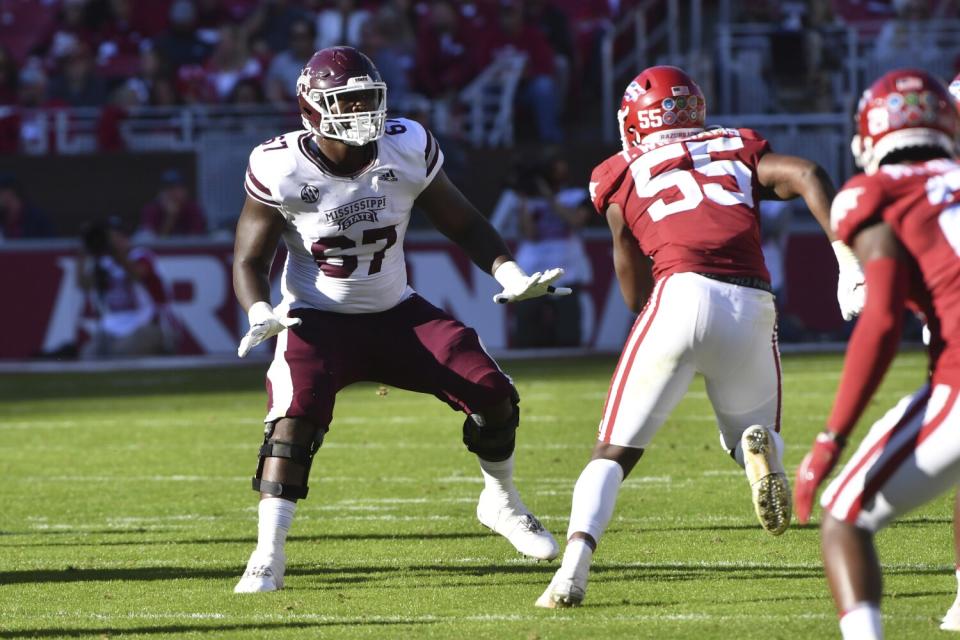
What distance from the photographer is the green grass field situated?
496 cm

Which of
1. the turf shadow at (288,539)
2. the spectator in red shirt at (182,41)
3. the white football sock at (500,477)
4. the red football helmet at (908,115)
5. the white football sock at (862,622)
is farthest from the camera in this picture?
the spectator in red shirt at (182,41)

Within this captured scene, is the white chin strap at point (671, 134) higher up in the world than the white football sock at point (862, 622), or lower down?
higher up

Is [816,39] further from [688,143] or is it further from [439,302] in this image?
[688,143]

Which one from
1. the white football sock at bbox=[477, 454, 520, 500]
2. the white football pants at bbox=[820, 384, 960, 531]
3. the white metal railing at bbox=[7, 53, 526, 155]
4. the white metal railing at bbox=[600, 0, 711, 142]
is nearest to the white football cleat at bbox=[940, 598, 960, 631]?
the white football pants at bbox=[820, 384, 960, 531]

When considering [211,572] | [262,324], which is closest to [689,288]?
[262,324]

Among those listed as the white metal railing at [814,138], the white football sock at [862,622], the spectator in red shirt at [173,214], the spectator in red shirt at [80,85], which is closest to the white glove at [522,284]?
the white football sock at [862,622]

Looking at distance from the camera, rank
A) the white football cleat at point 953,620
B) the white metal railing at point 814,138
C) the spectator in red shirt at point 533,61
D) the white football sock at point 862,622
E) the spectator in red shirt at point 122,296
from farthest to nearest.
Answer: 1. the spectator in red shirt at point 533,61
2. the white metal railing at point 814,138
3. the spectator in red shirt at point 122,296
4. the white football cleat at point 953,620
5. the white football sock at point 862,622

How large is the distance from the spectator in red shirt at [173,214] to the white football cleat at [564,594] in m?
11.7

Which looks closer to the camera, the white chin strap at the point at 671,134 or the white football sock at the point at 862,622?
the white football sock at the point at 862,622

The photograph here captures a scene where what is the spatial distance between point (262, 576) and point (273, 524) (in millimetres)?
185

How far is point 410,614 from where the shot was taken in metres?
5.07

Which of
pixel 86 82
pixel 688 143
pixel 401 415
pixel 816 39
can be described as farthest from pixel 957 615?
pixel 86 82

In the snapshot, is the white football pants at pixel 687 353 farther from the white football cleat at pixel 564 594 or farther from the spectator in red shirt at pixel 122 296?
the spectator in red shirt at pixel 122 296

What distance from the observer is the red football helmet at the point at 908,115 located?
4004mm
